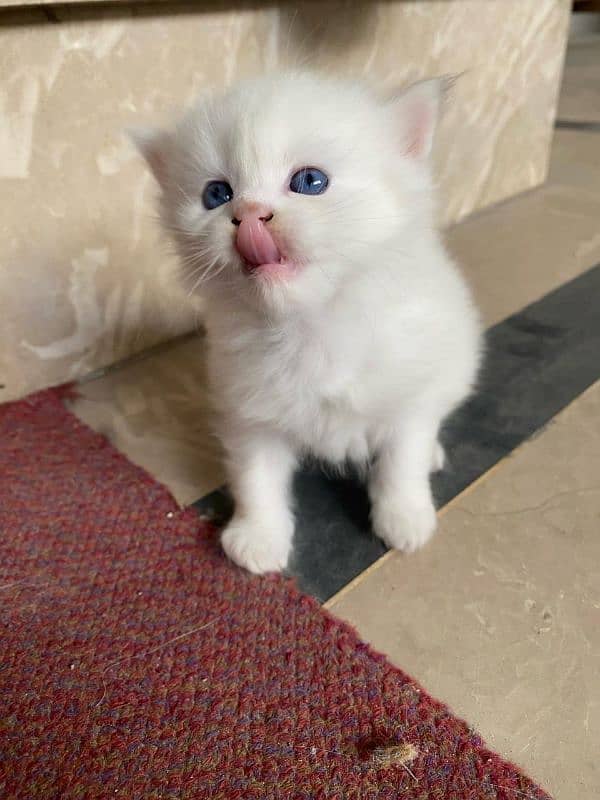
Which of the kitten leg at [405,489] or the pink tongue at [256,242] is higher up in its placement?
the pink tongue at [256,242]

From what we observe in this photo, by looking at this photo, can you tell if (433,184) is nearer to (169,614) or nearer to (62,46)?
(169,614)

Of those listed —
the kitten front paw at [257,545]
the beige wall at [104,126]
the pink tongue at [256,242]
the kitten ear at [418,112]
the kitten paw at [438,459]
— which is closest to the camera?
the pink tongue at [256,242]

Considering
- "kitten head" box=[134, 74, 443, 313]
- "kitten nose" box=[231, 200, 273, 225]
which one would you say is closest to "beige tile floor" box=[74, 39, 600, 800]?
"kitten head" box=[134, 74, 443, 313]

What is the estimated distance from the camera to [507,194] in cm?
272

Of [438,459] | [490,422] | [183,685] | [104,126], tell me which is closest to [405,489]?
[438,459]

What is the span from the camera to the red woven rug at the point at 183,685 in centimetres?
83

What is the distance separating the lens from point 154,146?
3.42 feet

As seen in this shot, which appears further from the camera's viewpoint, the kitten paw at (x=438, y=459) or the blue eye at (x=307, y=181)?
the kitten paw at (x=438, y=459)

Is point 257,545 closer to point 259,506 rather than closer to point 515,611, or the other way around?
point 259,506

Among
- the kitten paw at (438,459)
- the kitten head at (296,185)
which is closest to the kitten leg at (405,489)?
the kitten paw at (438,459)

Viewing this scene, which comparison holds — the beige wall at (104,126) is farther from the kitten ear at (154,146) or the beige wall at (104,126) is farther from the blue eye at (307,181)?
the blue eye at (307,181)

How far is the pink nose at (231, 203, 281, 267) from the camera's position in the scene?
0.81 meters

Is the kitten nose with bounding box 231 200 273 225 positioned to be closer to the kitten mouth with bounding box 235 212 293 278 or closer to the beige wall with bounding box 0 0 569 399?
the kitten mouth with bounding box 235 212 293 278

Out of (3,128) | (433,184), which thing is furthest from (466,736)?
(3,128)
